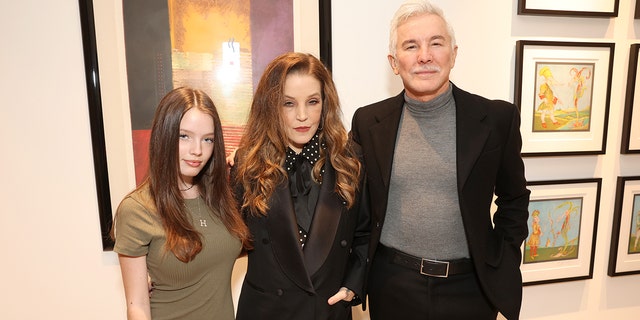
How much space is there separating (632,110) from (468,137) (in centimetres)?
166

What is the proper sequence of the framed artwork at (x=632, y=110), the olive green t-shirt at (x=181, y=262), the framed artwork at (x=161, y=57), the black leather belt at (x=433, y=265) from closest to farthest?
the olive green t-shirt at (x=181, y=262)
the black leather belt at (x=433, y=265)
the framed artwork at (x=161, y=57)
the framed artwork at (x=632, y=110)

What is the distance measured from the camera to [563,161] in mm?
2520

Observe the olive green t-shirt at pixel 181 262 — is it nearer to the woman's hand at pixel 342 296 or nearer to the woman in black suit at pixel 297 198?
the woman in black suit at pixel 297 198

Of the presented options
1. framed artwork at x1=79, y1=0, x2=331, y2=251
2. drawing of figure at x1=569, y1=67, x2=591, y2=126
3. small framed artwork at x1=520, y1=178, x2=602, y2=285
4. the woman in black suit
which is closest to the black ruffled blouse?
the woman in black suit

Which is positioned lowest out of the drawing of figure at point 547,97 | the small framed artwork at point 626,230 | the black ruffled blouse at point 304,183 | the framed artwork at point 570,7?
the small framed artwork at point 626,230

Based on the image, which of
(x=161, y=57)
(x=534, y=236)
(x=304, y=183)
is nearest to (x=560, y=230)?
(x=534, y=236)

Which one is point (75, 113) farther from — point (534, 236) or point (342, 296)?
point (534, 236)

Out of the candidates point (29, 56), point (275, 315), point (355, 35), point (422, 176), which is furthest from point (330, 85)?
point (29, 56)

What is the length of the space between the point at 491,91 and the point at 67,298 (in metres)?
2.82

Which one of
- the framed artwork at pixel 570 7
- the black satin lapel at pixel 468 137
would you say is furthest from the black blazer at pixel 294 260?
the framed artwork at pixel 570 7

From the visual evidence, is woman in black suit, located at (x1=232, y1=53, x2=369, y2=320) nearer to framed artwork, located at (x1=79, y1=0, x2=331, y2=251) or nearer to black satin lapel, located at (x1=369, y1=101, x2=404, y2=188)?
black satin lapel, located at (x1=369, y1=101, x2=404, y2=188)

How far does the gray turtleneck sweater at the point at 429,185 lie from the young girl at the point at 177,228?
2.35 ft

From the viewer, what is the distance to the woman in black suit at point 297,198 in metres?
1.59

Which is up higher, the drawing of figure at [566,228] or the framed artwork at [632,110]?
the framed artwork at [632,110]
